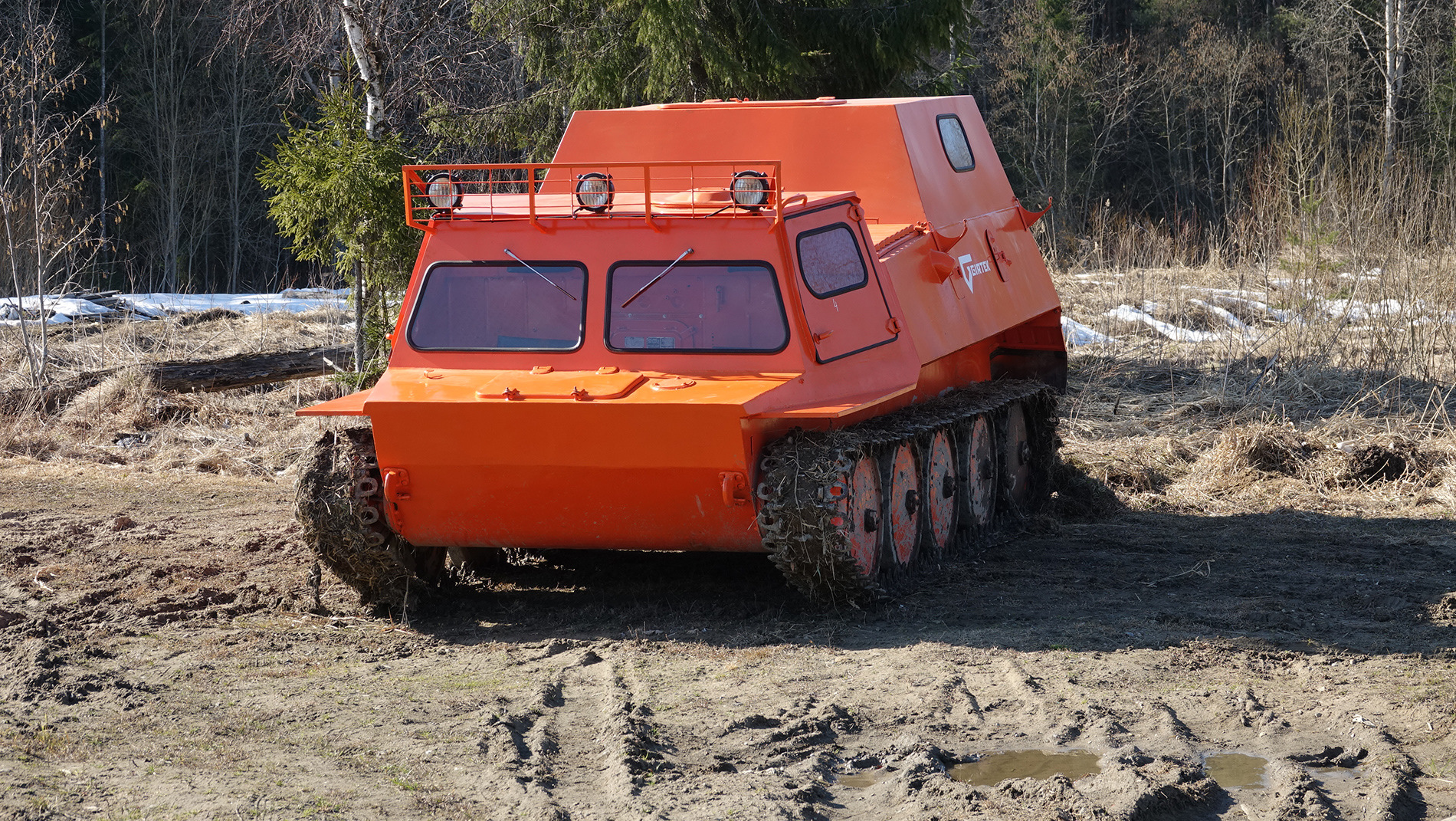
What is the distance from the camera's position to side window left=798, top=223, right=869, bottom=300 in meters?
7.82

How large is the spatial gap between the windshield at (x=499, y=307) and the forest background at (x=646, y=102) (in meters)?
4.57

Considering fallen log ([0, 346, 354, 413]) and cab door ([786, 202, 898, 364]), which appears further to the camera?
fallen log ([0, 346, 354, 413])

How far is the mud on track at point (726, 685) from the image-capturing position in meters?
5.18

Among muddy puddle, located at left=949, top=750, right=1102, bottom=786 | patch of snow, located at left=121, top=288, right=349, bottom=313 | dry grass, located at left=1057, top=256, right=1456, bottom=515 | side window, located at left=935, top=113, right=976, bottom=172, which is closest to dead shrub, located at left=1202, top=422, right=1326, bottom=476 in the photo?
dry grass, located at left=1057, top=256, right=1456, bottom=515

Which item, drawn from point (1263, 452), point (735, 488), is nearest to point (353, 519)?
point (735, 488)

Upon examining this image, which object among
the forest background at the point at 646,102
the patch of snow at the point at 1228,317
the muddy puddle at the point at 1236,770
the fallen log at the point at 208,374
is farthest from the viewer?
the patch of snow at the point at 1228,317

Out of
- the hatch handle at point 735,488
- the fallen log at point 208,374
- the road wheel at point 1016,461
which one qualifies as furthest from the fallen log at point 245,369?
the hatch handle at point 735,488

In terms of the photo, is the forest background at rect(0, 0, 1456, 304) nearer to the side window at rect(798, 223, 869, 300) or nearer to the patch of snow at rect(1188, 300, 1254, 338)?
the patch of snow at rect(1188, 300, 1254, 338)

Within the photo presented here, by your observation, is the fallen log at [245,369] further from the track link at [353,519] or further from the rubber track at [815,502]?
the rubber track at [815,502]

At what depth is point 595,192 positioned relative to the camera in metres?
7.91

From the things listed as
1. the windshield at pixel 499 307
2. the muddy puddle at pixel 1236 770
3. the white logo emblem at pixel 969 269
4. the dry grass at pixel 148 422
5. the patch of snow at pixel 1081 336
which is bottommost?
the muddy puddle at pixel 1236 770

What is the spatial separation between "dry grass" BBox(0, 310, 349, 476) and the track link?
509 cm

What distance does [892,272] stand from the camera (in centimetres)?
845

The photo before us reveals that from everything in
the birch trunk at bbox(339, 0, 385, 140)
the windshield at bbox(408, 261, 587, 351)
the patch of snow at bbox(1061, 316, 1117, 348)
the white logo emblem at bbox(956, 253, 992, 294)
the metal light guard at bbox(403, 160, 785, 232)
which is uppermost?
the birch trunk at bbox(339, 0, 385, 140)
